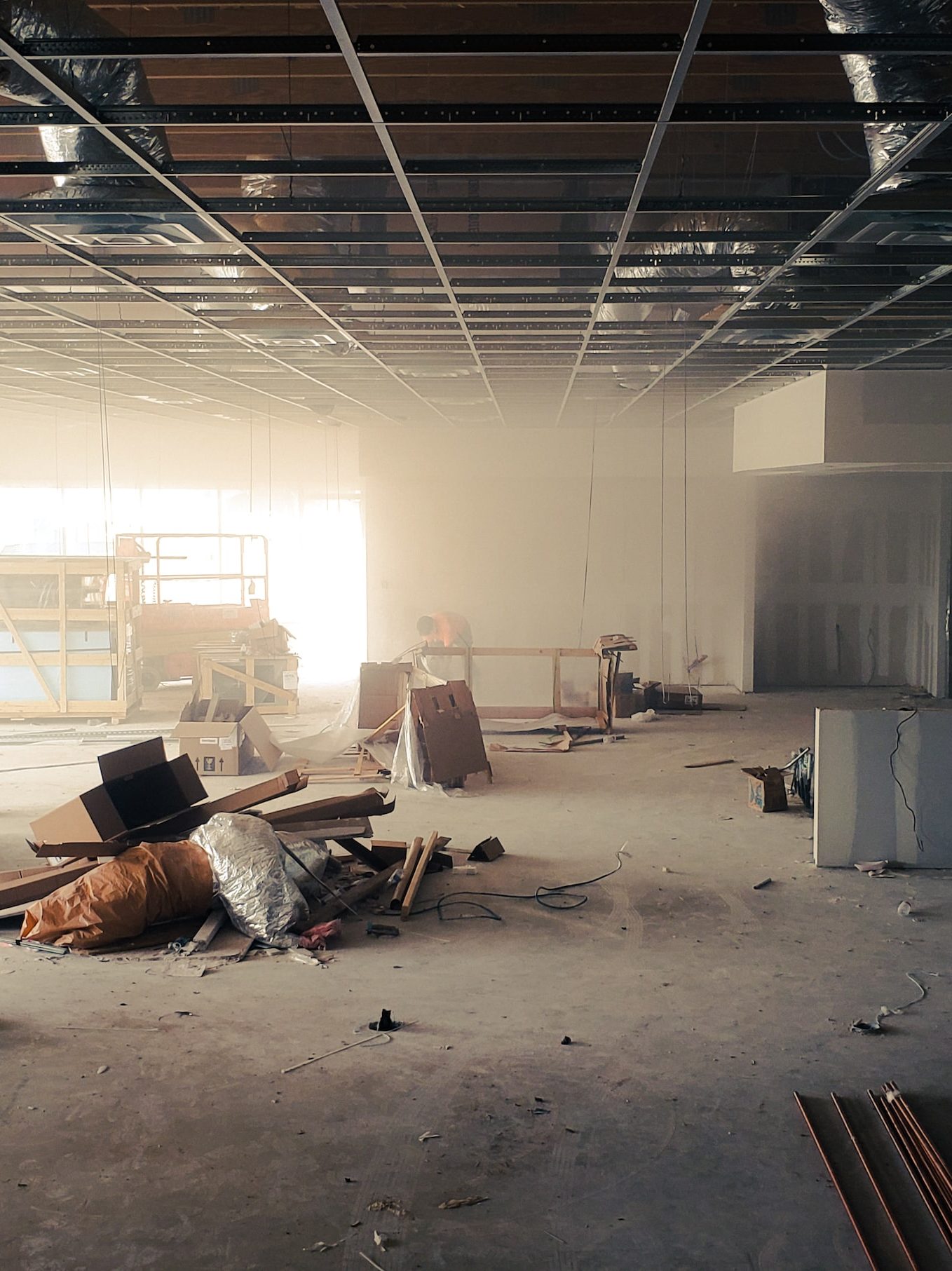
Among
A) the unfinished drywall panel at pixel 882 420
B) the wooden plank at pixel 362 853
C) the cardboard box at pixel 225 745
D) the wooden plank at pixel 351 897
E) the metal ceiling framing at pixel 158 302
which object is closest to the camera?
the wooden plank at pixel 351 897

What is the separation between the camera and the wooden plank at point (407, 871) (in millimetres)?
5963

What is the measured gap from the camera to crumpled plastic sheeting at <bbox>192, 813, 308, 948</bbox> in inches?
214

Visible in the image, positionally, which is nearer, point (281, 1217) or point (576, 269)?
point (281, 1217)

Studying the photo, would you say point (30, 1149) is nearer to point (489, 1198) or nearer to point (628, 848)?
point (489, 1198)

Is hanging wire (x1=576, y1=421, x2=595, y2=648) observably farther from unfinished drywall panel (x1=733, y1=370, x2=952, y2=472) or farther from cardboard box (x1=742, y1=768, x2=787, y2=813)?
cardboard box (x1=742, y1=768, x2=787, y2=813)

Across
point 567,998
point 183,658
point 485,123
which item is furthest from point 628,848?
point 183,658

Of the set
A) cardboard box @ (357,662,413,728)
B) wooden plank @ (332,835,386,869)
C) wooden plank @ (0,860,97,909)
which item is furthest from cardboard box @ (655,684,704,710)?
wooden plank @ (0,860,97,909)

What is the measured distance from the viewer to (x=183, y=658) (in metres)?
14.6

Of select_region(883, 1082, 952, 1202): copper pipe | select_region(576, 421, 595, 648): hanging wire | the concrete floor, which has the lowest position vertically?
the concrete floor

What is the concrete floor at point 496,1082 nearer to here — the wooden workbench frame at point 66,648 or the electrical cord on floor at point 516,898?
the electrical cord on floor at point 516,898

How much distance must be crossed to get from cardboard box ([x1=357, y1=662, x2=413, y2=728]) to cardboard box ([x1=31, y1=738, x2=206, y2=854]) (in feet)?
13.5

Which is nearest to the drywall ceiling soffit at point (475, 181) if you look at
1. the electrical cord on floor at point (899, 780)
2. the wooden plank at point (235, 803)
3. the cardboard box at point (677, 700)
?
the electrical cord on floor at point (899, 780)

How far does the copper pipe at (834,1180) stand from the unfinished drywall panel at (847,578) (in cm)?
1125

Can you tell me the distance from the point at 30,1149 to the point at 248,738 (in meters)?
6.24
